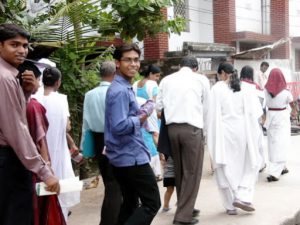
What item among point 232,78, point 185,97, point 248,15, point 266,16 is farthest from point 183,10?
point 185,97

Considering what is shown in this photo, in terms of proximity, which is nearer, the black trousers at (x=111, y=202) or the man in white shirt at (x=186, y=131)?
the black trousers at (x=111, y=202)

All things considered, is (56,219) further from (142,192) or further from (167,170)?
(167,170)

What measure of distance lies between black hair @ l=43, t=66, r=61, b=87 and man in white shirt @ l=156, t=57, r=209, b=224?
1.28 m

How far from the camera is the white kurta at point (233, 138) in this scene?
18.3ft

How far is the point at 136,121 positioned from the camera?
3.76 meters

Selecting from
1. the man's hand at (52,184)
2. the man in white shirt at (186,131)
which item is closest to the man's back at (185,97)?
the man in white shirt at (186,131)

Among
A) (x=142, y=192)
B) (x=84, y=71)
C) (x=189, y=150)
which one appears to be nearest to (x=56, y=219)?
(x=142, y=192)

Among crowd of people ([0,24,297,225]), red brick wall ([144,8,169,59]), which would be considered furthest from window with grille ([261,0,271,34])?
crowd of people ([0,24,297,225])

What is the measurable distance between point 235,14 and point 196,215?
33.8ft

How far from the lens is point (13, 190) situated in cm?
315

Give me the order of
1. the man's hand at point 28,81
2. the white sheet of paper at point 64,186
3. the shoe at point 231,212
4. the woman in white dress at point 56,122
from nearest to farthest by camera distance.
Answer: the white sheet of paper at point 64,186 < the man's hand at point 28,81 < the woman in white dress at point 56,122 < the shoe at point 231,212

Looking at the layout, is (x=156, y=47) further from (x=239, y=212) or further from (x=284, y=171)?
(x=239, y=212)

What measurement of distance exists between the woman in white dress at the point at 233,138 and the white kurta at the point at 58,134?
5.68ft

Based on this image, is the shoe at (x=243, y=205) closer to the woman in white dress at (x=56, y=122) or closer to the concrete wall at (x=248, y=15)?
the woman in white dress at (x=56, y=122)
